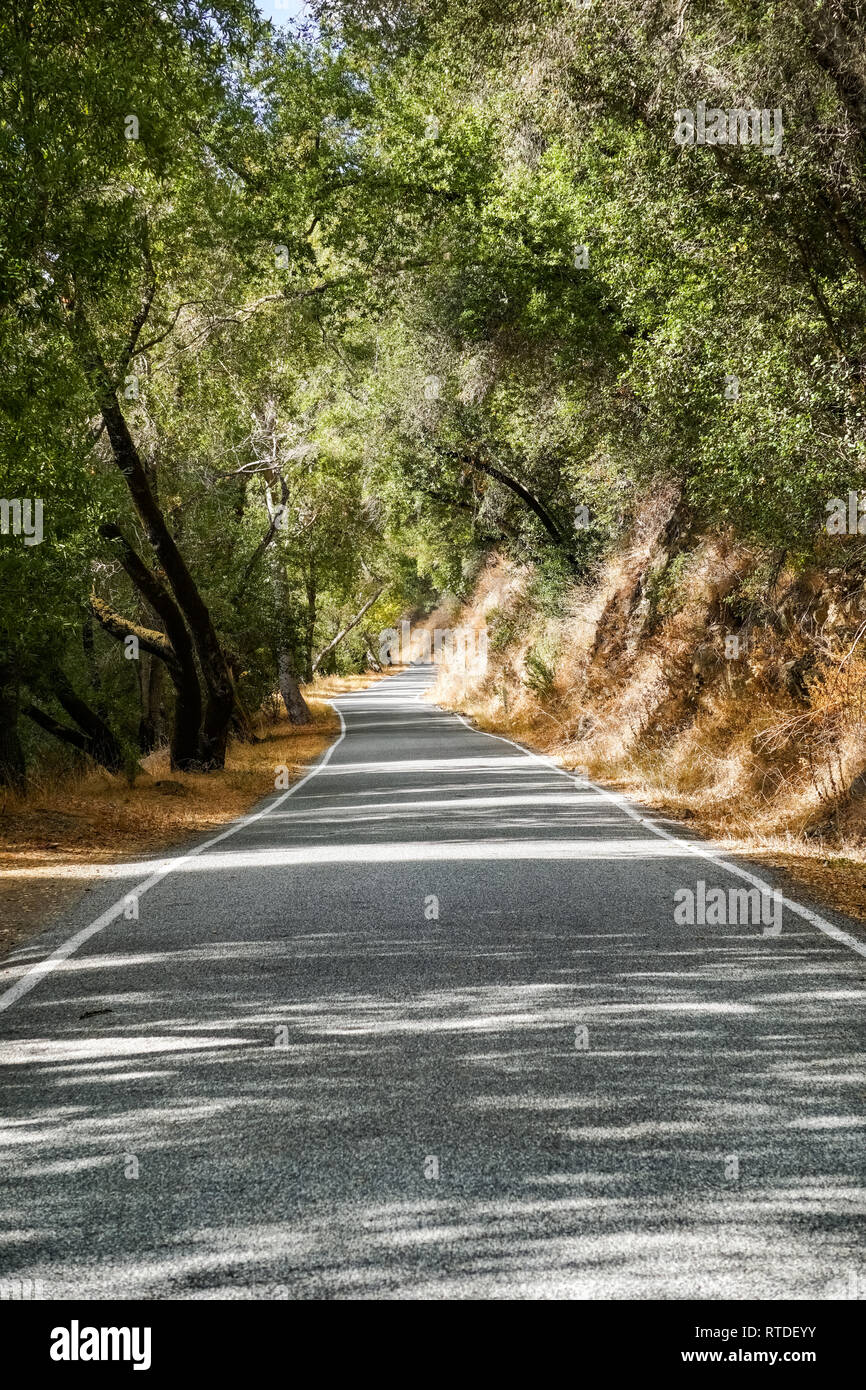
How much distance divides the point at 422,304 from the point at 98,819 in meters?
11.2

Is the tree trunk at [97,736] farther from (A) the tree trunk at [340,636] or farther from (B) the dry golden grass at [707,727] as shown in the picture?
(A) the tree trunk at [340,636]

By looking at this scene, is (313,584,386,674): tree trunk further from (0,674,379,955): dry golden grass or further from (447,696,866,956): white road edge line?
(447,696,866,956): white road edge line

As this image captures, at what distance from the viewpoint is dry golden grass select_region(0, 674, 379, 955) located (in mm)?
10672

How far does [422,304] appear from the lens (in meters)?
21.8

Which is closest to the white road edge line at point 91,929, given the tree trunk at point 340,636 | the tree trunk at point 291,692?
the tree trunk at point 291,692

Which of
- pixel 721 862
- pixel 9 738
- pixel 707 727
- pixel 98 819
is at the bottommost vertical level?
pixel 98 819

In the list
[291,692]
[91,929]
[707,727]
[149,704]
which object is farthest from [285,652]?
[91,929]

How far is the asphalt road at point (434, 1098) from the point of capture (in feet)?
12.0

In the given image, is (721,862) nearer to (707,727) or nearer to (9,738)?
(707,727)

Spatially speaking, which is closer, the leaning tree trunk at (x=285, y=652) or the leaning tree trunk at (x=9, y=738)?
the leaning tree trunk at (x=9, y=738)

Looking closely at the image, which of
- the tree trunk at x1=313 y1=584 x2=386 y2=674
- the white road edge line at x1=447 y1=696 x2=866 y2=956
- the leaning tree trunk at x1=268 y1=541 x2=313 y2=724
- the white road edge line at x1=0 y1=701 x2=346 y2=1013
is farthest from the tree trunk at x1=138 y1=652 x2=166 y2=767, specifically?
the tree trunk at x1=313 y1=584 x2=386 y2=674

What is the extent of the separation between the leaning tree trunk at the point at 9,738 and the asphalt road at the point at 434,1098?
870 centimetres

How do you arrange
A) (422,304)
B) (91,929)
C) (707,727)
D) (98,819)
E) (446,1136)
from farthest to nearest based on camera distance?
1. (422,304)
2. (707,727)
3. (98,819)
4. (91,929)
5. (446,1136)

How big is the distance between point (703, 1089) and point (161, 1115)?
2207 millimetres
